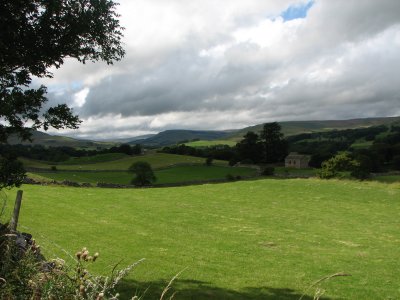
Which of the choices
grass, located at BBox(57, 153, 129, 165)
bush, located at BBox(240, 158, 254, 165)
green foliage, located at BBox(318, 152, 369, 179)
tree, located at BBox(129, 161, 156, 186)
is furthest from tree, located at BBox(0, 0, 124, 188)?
grass, located at BBox(57, 153, 129, 165)

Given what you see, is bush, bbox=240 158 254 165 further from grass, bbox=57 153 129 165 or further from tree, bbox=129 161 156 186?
grass, bbox=57 153 129 165

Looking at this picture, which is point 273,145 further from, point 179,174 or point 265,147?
point 179,174

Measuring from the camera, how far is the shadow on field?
36.0 ft

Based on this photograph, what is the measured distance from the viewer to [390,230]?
74.5 ft

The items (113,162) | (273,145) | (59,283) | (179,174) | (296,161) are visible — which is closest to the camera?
(59,283)

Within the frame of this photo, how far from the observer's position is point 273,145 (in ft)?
456

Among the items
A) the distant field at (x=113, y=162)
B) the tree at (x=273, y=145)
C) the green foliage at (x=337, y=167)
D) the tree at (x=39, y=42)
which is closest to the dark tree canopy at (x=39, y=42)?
the tree at (x=39, y=42)

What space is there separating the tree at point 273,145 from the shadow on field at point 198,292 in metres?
129

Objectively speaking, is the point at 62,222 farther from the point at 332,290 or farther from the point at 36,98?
the point at 332,290

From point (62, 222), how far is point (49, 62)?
→ 40.9 feet

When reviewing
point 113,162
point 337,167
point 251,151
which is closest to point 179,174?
point 251,151

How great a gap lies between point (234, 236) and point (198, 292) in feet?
29.7

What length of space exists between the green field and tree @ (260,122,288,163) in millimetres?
102092

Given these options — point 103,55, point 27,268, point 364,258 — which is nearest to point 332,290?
point 364,258
